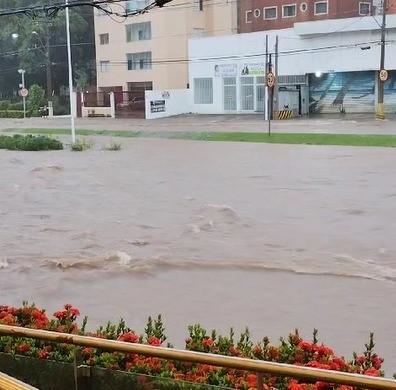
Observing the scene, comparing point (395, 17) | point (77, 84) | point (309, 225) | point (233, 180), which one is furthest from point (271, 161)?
point (77, 84)

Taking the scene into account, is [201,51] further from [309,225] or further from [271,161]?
[309,225]

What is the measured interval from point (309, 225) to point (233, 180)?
21.4 feet

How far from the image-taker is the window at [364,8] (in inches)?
2060

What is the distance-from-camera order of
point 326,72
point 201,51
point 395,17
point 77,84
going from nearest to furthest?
point 395,17, point 326,72, point 201,51, point 77,84

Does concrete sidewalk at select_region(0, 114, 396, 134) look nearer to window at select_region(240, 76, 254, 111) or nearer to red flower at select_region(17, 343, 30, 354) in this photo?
window at select_region(240, 76, 254, 111)

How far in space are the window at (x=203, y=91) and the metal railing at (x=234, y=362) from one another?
171ft

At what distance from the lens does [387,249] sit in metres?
11.6

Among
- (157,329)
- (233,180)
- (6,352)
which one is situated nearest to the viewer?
(6,352)

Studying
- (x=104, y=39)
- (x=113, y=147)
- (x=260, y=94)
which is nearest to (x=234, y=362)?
→ (x=113, y=147)

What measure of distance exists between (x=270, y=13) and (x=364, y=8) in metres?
7.47

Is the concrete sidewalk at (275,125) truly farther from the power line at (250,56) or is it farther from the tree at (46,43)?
the tree at (46,43)

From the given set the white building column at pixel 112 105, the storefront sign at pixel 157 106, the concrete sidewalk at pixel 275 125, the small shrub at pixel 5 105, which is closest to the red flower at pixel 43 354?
the concrete sidewalk at pixel 275 125

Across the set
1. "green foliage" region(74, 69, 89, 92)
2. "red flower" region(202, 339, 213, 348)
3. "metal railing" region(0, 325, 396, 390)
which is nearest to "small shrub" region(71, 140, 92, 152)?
"red flower" region(202, 339, 213, 348)

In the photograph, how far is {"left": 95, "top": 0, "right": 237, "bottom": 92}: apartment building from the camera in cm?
5628
